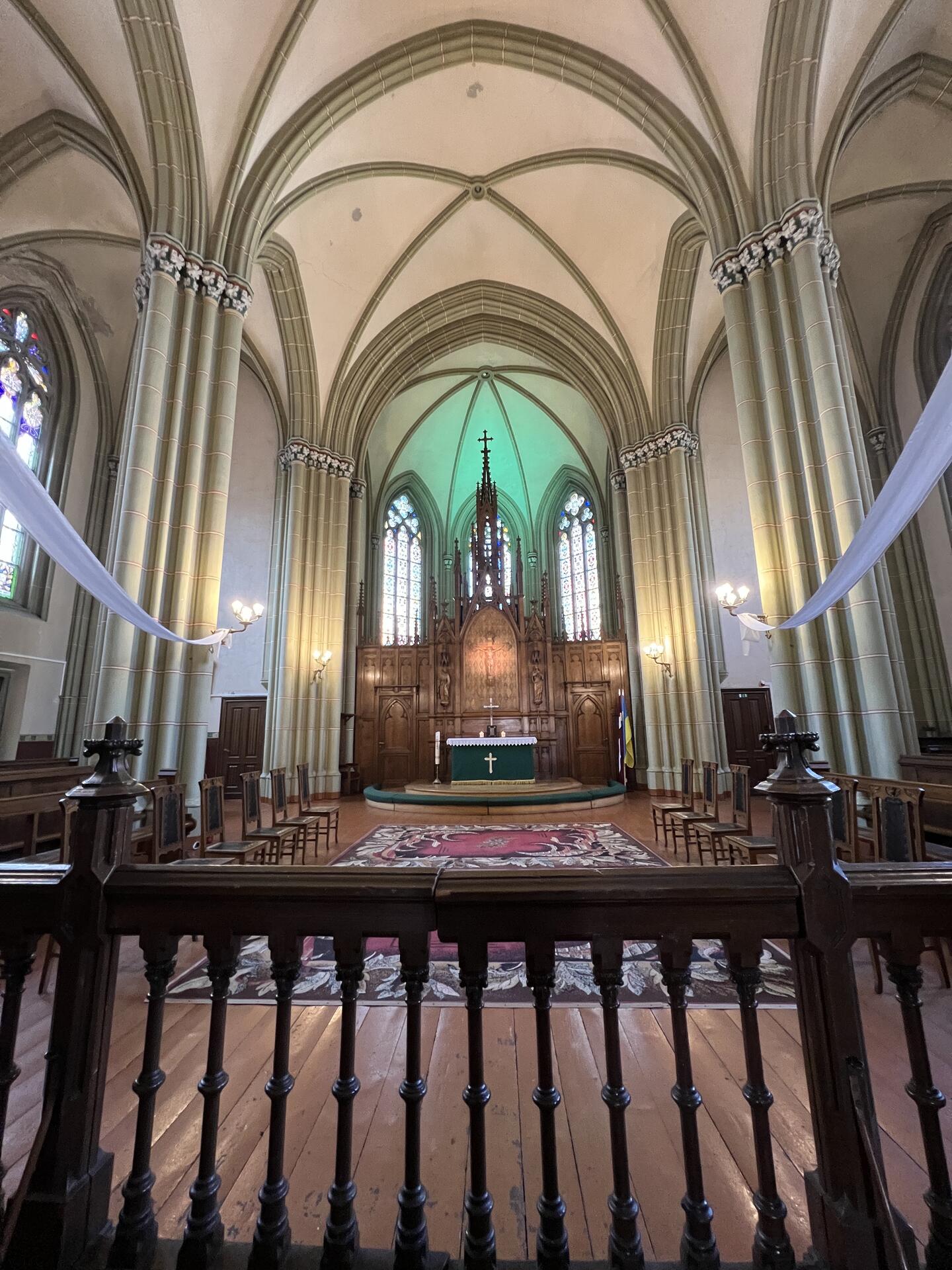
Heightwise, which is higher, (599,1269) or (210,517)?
(210,517)

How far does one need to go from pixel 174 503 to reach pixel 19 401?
6432 millimetres

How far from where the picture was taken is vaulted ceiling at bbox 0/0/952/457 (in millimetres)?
6656

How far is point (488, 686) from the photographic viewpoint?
13953mm

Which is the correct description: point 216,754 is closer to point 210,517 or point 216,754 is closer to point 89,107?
point 210,517

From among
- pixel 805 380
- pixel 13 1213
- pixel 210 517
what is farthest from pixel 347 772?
pixel 13 1213

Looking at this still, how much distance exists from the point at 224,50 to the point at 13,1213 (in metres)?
10.4

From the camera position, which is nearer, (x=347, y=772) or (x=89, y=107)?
(x=89, y=107)

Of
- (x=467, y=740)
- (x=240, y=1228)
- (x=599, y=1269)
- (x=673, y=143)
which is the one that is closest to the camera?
(x=599, y=1269)

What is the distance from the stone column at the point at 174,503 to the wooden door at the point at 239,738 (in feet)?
20.5

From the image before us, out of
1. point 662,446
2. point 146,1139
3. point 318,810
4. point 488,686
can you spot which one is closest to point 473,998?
point 146,1139

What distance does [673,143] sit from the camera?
25.0 ft

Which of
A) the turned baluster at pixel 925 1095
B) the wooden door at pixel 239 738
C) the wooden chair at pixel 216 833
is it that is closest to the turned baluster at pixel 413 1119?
the turned baluster at pixel 925 1095

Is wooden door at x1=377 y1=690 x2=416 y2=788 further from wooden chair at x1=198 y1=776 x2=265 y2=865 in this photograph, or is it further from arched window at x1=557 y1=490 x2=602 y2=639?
wooden chair at x1=198 y1=776 x2=265 y2=865

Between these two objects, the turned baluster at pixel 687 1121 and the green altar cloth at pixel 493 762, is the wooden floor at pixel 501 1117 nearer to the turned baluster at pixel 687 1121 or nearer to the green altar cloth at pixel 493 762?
the turned baluster at pixel 687 1121
